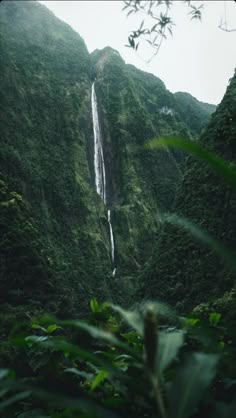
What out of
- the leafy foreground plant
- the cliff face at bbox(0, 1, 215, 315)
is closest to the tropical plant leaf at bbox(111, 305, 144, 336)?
the leafy foreground plant

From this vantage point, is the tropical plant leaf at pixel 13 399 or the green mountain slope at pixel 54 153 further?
the green mountain slope at pixel 54 153

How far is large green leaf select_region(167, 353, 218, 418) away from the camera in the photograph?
573 mm

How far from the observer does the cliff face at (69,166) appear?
74.1 feet

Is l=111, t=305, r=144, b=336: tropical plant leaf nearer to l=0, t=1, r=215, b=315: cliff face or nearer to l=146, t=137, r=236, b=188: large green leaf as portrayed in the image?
l=146, t=137, r=236, b=188: large green leaf

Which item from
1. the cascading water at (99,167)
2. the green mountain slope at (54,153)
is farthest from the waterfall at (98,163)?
the green mountain slope at (54,153)

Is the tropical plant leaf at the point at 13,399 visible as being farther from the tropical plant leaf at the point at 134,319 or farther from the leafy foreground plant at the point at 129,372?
the tropical plant leaf at the point at 134,319

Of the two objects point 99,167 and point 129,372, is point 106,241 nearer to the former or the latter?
point 99,167

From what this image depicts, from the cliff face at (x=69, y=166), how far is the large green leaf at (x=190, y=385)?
18386 mm

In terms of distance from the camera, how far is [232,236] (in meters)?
13.1

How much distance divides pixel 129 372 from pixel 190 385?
1.31 feet

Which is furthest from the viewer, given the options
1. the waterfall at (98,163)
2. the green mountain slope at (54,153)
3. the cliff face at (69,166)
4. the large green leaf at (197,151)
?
the waterfall at (98,163)

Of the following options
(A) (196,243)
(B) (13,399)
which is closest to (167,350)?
(B) (13,399)

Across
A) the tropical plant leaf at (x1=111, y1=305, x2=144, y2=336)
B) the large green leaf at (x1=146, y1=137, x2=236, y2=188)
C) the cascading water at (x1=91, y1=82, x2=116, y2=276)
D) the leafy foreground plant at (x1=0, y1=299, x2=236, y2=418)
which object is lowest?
the cascading water at (x1=91, y1=82, x2=116, y2=276)

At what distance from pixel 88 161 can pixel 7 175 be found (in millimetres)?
13433
